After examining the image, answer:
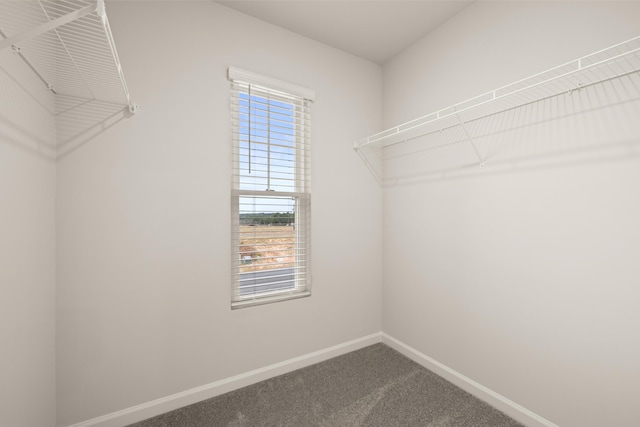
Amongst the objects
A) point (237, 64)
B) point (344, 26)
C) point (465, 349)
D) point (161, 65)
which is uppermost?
point (344, 26)

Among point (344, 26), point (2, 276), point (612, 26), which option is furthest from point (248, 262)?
point (612, 26)

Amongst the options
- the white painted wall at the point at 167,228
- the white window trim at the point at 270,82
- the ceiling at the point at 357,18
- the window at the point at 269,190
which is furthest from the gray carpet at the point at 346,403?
the ceiling at the point at 357,18

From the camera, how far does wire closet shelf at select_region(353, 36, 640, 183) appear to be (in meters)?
1.20

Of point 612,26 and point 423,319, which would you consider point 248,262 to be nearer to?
point 423,319

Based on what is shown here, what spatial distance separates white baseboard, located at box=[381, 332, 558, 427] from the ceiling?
250 centimetres

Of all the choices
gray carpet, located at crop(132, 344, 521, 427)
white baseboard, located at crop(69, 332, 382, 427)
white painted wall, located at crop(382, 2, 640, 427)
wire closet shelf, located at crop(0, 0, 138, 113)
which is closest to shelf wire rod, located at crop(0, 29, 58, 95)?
wire closet shelf, located at crop(0, 0, 138, 113)

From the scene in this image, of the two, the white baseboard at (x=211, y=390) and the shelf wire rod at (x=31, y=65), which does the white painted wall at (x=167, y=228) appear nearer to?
the white baseboard at (x=211, y=390)

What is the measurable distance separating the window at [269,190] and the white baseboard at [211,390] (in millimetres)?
497

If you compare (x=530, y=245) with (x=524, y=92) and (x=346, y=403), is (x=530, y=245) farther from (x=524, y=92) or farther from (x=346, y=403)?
(x=346, y=403)

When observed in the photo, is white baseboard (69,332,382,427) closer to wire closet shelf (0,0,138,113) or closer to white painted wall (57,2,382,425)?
white painted wall (57,2,382,425)

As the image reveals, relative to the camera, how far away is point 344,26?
2.05m

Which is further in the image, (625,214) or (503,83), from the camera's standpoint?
(503,83)

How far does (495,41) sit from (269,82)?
4.83ft

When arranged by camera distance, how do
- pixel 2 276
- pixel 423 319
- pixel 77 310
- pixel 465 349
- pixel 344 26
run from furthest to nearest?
1. pixel 423 319
2. pixel 344 26
3. pixel 465 349
4. pixel 77 310
5. pixel 2 276
